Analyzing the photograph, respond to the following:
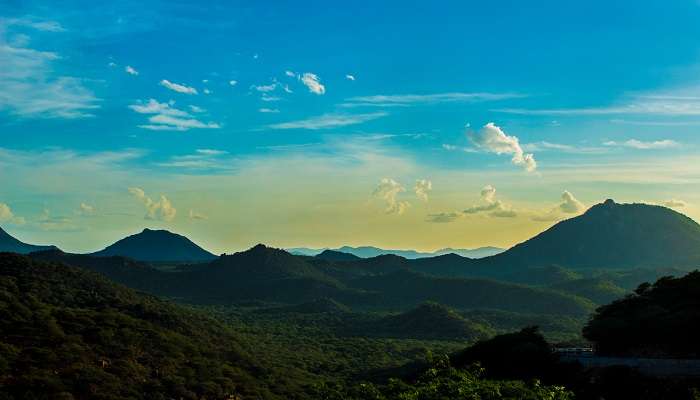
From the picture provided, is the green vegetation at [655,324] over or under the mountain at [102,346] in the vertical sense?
over

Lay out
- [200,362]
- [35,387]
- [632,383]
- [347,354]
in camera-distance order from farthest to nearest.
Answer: [347,354]
[200,362]
[35,387]
[632,383]

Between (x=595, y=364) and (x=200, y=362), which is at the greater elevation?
(x=595, y=364)

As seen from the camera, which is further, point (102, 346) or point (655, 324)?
point (102, 346)

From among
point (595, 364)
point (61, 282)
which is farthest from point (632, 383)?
point (61, 282)

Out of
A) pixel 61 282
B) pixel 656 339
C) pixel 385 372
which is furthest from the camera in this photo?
pixel 61 282

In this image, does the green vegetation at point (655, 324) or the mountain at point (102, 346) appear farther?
the mountain at point (102, 346)

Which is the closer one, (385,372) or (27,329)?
(27,329)

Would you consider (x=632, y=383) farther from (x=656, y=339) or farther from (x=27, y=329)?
(x=27, y=329)

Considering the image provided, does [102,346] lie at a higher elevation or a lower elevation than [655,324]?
lower
